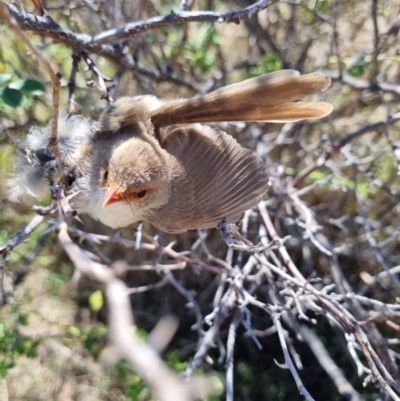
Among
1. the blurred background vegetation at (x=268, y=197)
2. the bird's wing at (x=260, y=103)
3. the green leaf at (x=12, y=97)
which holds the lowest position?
the blurred background vegetation at (x=268, y=197)

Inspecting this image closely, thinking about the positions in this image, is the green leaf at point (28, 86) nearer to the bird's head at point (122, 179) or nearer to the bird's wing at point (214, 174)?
the bird's head at point (122, 179)

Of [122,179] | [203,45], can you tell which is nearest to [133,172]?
[122,179]

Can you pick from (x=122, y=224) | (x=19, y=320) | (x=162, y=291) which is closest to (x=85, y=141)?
(x=122, y=224)

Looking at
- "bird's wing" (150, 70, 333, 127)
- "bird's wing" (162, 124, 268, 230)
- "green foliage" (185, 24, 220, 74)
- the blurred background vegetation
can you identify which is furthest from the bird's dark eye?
"green foliage" (185, 24, 220, 74)

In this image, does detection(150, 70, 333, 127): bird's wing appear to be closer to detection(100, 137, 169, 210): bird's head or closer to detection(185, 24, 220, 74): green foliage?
detection(100, 137, 169, 210): bird's head

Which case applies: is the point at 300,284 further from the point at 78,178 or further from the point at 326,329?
the point at 326,329

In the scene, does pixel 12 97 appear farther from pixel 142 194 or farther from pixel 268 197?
pixel 268 197

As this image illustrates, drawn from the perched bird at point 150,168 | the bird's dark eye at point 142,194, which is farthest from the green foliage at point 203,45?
the bird's dark eye at point 142,194
